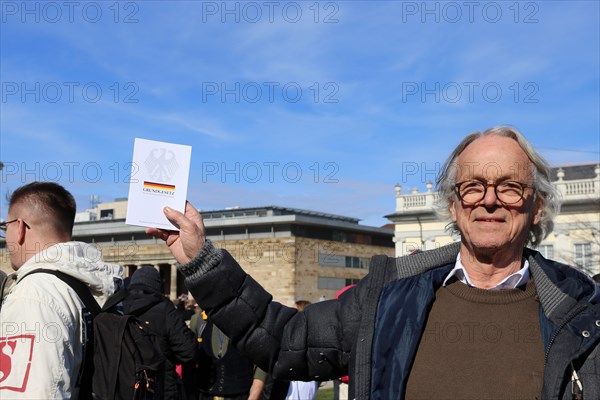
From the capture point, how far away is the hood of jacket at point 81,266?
13.4ft

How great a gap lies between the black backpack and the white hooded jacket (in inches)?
2.6

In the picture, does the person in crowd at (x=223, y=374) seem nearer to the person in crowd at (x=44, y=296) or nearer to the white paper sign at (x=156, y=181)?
the person in crowd at (x=44, y=296)

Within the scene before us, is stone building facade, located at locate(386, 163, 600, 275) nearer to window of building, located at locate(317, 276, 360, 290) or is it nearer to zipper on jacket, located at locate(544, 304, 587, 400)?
window of building, located at locate(317, 276, 360, 290)

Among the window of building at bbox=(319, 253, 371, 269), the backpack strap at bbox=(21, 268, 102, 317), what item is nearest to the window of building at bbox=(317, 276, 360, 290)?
the window of building at bbox=(319, 253, 371, 269)

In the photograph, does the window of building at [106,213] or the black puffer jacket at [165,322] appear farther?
the window of building at [106,213]

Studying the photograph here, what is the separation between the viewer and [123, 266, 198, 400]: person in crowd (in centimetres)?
813

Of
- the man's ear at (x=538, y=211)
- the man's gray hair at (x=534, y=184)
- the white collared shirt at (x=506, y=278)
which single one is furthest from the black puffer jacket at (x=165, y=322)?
the man's ear at (x=538, y=211)

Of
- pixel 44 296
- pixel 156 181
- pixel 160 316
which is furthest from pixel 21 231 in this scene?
pixel 160 316

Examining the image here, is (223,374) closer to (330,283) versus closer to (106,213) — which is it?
(330,283)

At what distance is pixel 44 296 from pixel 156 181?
Result: 2.95ft

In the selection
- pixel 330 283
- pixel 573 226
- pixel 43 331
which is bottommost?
pixel 43 331

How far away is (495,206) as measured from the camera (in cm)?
333

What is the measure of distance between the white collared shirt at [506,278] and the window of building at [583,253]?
172 feet

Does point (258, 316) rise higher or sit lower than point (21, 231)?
lower
